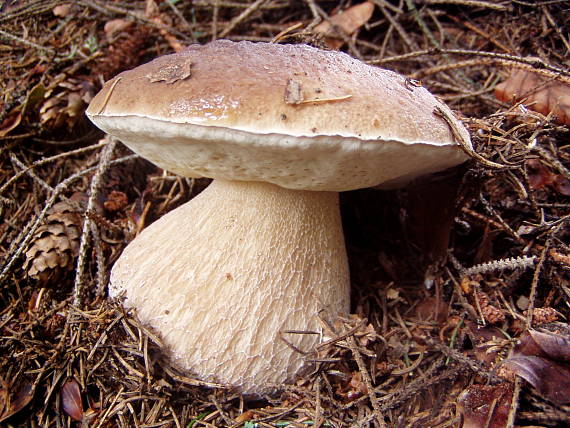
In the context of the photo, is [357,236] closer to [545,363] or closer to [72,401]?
[545,363]

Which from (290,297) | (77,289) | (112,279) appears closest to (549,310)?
(290,297)

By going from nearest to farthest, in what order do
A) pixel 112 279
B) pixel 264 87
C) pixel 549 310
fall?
pixel 264 87
pixel 549 310
pixel 112 279

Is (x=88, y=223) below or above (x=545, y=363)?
above

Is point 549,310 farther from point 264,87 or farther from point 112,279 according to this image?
point 112,279

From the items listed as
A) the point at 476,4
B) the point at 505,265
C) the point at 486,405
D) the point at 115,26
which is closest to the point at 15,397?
the point at 486,405

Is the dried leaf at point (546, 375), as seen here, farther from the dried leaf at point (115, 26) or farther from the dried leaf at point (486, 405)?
the dried leaf at point (115, 26)

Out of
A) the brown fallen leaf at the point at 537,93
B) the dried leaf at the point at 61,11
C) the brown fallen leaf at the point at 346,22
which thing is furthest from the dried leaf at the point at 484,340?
the dried leaf at the point at 61,11

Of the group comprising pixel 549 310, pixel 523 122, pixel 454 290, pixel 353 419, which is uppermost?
pixel 523 122
